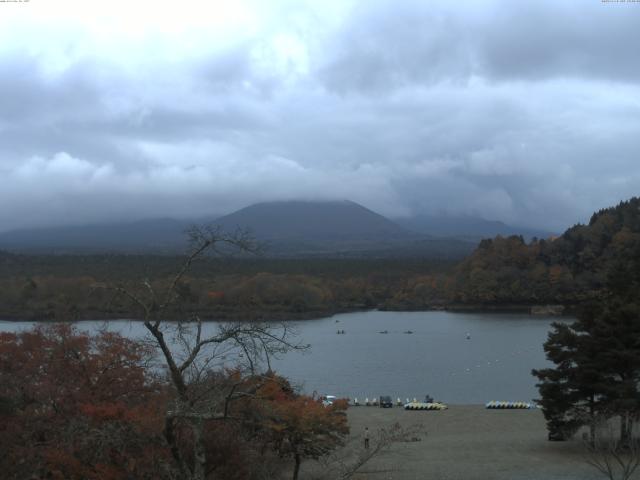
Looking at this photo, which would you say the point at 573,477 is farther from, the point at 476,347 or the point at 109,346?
the point at 476,347

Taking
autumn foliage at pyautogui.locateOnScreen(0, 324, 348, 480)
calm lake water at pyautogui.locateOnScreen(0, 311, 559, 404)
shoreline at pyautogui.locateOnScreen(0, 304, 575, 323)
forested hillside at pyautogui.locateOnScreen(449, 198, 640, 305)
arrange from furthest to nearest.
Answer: forested hillside at pyautogui.locateOnScreen(449, 198, 640, 305), shoreline at pyautogui.locateOnScreen(0, 304, 575, 323), calm lake water at pyautogui.locateOnScreen(0, 311, 559, 404), autumn foliage at pyautogui.locateOnScreen(0, 324, 348, 480)

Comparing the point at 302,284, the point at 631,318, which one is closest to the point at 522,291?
the point at 302,284

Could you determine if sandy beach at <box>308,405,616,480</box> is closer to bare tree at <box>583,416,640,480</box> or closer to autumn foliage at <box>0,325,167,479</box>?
bare tree at <box>583,416,640,480</box>

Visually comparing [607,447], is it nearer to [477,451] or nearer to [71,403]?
[477,451]

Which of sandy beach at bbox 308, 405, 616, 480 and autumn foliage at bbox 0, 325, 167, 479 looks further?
sandy beach at bbox 308, 405, 616, 480

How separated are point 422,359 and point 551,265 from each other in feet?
132

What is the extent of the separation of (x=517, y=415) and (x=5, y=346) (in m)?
16.2

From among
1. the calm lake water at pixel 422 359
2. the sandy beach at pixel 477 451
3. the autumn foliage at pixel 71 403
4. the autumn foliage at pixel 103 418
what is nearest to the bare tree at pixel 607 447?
→ the sandy beach at pixel 477 451

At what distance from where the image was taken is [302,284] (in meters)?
72.2

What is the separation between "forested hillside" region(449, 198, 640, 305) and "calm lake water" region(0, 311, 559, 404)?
920cm

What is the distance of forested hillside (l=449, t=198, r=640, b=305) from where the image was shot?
234ft

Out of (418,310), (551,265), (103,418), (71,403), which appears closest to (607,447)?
(103,418)

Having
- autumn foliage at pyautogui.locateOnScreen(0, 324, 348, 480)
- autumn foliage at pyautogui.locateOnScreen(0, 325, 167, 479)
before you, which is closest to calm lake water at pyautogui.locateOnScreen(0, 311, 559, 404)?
autumn foliage at pyautogui.locateOnScreen(0, 324, 348, 480)

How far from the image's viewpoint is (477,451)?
17.0 meters
